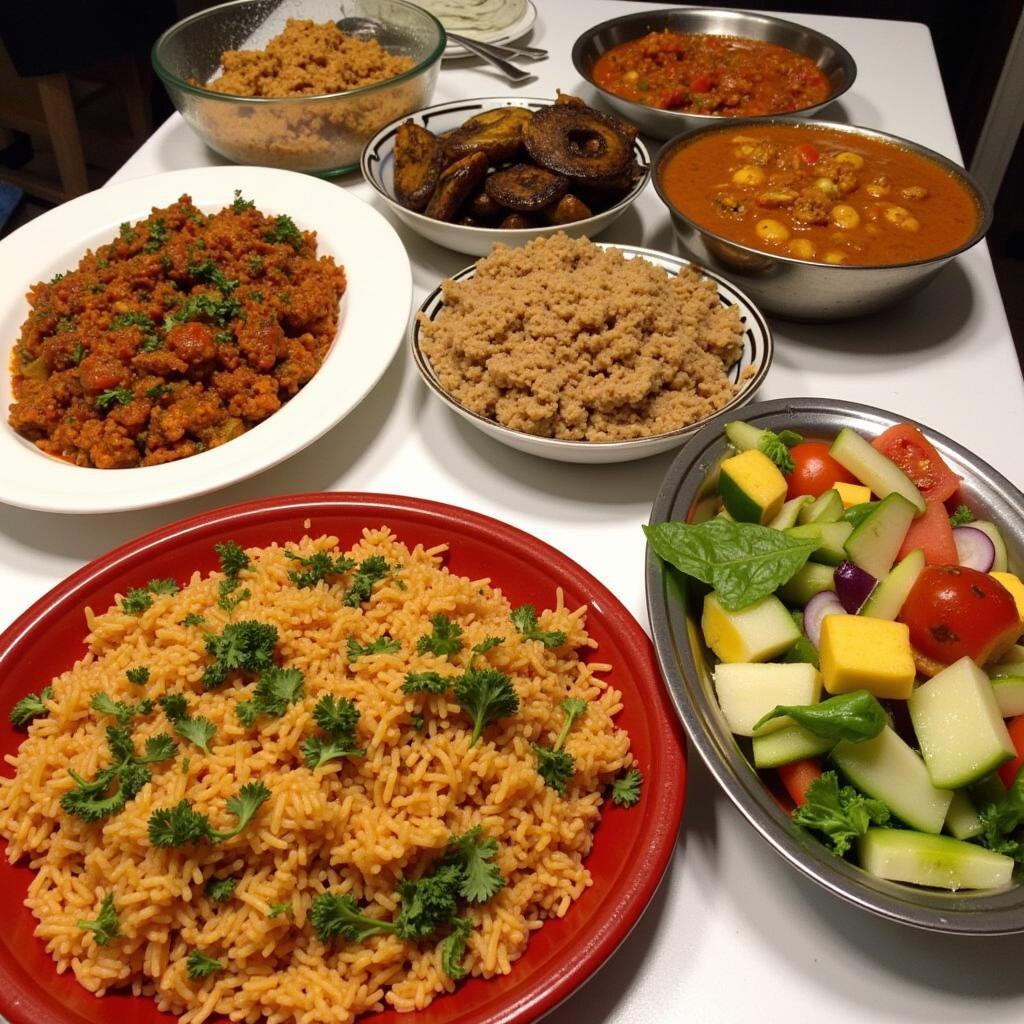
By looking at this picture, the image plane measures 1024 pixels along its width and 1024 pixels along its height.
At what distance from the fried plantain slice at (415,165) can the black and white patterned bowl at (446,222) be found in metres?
0.03

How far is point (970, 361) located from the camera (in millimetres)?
1965

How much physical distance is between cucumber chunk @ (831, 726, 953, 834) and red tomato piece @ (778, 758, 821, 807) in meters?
0.03

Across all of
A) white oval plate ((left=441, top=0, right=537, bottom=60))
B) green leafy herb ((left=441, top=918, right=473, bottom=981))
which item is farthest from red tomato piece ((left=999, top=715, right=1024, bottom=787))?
white oval plate ((left=441, top=0, right=537, bottom=60))

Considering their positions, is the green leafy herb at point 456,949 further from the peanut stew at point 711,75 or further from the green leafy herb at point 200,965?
the peanut stew at point 711,75

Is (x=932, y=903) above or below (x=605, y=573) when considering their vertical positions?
above

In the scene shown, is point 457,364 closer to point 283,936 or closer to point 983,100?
point 283,936

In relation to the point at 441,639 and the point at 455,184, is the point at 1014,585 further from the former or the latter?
the point at 455,184

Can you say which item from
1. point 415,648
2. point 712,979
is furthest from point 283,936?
point 712,979

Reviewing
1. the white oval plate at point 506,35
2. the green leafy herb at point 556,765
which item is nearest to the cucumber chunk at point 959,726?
the green leafy herb at point 556,765

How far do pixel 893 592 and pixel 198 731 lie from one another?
969 mm

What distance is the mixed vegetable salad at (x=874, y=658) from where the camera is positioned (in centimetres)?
101

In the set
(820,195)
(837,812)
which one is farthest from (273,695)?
(820,195)

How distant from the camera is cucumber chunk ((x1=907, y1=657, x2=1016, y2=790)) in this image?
1.00m

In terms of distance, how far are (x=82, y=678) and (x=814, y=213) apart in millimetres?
1883
